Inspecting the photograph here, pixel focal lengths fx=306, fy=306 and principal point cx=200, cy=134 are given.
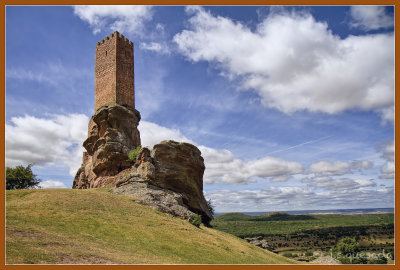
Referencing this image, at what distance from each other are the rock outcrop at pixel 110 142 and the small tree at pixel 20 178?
27.3ft

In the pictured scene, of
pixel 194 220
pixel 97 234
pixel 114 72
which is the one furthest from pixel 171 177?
pixel 97 234

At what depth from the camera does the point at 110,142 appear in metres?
43.6

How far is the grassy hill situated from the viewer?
50.2 ft

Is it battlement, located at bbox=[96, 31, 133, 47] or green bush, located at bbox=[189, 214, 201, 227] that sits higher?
battlement, located at bbox=[96, 31, 133, 47]

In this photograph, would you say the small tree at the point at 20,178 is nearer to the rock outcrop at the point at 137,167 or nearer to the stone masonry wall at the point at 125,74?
the rock outcrop at the point at 137,167

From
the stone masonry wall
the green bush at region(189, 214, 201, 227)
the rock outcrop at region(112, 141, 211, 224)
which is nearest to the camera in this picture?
the green bush at region(189, 214, 201, 227)

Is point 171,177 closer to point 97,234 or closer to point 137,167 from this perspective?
point 137,167

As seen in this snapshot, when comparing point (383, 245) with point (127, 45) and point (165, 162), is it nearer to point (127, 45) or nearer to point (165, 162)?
point (165, 162)

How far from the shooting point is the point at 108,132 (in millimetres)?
43875

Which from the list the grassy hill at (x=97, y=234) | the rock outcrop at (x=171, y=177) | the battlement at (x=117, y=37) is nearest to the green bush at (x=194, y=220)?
the rock outcrop at (x=171, y=177)

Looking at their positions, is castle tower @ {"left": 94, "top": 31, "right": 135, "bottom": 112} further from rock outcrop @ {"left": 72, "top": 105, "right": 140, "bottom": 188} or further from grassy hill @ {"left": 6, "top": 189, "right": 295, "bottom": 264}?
grassy hill @ {"left": 6, "top": 189, "right": 295, "bottom": 264}

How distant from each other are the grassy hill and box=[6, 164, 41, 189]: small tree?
13.3 meters

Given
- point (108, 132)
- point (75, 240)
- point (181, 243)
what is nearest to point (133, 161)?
point (108, 132)

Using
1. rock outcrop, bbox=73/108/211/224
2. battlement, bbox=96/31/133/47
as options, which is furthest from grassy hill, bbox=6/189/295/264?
battlement, bbox=96/31/133/47
